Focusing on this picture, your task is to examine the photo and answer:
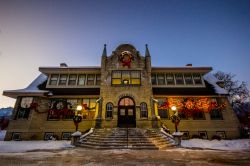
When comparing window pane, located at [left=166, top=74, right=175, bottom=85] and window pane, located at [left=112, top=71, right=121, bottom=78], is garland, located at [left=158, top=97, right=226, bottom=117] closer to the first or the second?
window pane, located at [left=166, top=74, right=175, bottom=85]

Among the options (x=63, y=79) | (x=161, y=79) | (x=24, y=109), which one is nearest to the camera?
(x=24, y=109)

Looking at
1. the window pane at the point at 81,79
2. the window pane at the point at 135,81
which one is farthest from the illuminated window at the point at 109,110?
the window pane at the point at 81,79

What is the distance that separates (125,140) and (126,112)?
16.4 feet

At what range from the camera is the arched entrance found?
16.1 m

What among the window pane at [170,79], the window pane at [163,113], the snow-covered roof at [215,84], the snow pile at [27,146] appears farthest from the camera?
the window pane at [170,79]

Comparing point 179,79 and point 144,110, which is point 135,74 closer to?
point 144,110

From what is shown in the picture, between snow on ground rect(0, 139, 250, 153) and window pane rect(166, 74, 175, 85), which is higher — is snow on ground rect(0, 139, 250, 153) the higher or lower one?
the lower one

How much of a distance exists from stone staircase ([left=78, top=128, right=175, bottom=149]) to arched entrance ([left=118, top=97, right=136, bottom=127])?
8.45 ft

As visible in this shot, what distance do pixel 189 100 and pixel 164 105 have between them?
10.6 ft

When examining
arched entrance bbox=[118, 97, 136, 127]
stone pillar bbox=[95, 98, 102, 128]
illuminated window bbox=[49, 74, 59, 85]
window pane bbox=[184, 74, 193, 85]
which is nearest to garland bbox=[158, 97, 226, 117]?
window pane bbox=[184, 74, 193, 85]

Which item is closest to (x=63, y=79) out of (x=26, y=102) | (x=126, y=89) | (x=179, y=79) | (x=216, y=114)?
(x=26, y=102)

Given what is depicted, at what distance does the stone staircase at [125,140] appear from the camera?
1085 cm

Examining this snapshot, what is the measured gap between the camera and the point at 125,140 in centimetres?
1170

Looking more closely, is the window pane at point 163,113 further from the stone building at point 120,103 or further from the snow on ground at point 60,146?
the snow on ground at point 60,146
